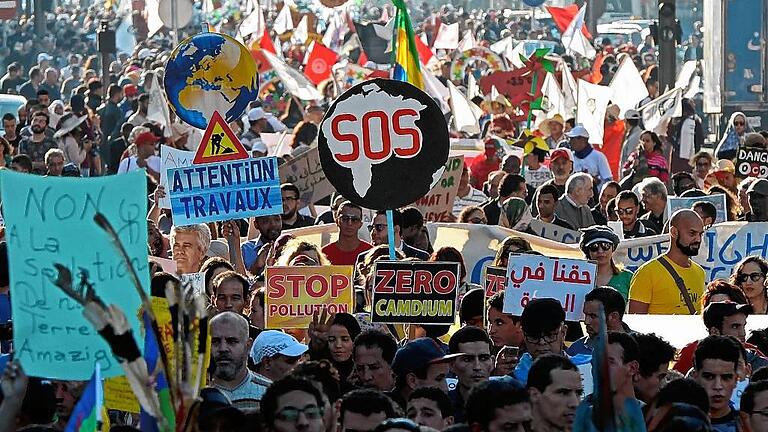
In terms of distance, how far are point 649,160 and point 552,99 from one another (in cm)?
503

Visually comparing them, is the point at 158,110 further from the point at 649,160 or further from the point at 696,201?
the point at 696,201

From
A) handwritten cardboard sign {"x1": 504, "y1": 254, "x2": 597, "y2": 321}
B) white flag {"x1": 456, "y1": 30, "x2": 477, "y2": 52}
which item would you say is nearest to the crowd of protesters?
handwritten cardboard sign {"x1": 504, "y1": 254, "x2": 597, "y2": 321}

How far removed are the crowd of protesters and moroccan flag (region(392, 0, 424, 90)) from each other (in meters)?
0.77

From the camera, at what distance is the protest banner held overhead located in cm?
1004

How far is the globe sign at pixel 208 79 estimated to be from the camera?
12.1m

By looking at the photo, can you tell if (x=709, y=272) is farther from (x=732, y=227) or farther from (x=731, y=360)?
(x=731, y=360)

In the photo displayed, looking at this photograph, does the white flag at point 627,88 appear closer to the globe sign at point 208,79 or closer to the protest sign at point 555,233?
the protest sign at point 555,233

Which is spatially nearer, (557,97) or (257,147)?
(257,147)

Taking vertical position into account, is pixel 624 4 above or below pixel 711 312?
above

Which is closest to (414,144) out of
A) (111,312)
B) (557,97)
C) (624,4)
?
(111,312)

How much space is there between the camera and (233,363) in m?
7.36

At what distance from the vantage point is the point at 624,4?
2120 inches

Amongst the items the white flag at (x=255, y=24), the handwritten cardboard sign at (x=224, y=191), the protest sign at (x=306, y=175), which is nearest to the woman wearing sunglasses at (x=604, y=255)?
the handwritten cardboard sign at (x=224, y=191)

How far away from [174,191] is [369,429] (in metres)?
3.85
